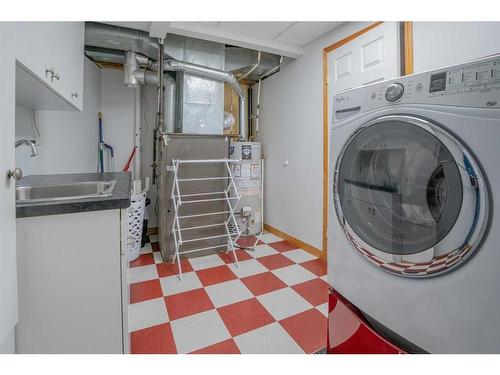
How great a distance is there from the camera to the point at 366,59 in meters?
1.85

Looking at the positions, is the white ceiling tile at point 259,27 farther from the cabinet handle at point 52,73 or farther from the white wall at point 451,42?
the cabinet handle at point 52,73

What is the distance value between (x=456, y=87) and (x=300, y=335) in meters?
1.32

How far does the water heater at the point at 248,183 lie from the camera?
2850mm

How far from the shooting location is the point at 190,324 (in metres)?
1.41


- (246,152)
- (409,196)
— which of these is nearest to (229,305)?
(409,196)

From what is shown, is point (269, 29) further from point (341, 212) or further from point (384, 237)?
point (384, 237)

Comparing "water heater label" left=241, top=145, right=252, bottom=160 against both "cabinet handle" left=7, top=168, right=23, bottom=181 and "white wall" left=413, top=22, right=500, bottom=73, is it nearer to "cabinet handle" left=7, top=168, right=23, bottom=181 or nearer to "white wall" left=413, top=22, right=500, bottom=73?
"white wall" left=413, top=22, right=500, bottom=73

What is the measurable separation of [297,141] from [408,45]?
4.12 feet

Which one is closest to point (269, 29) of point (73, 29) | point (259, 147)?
point (259, 147)

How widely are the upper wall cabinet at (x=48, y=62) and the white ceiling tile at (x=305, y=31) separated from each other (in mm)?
1662

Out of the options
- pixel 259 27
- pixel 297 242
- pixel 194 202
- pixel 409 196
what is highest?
pixel 259 27

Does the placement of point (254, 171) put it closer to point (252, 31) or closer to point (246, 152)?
point (246, 152)

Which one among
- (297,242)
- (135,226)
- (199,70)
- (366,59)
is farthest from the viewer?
(297,242)

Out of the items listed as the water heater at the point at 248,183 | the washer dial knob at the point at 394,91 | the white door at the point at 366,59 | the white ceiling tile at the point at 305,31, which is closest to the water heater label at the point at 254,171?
the water heater at the point at 248,183
